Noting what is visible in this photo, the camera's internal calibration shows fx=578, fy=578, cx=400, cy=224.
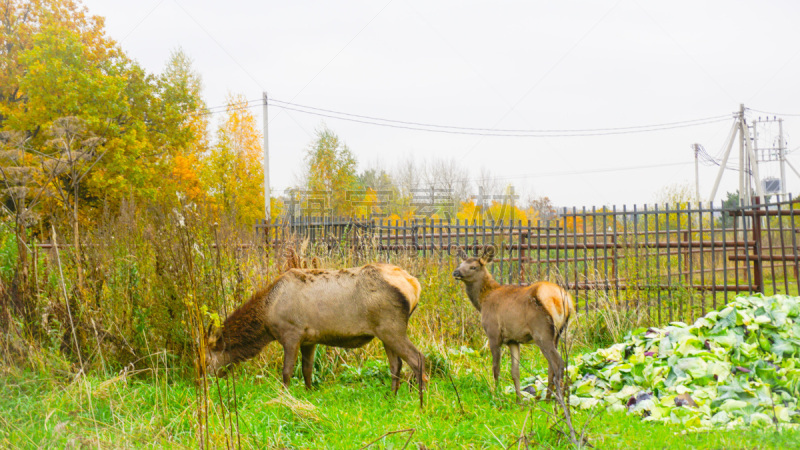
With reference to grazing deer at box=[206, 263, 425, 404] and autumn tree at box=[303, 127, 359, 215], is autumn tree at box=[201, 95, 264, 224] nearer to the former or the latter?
autumn tree at box=[303, 127, 359, 215]

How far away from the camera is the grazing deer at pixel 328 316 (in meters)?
5.73

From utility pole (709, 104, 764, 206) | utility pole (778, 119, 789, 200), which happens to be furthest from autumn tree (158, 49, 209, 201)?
utility pole (778, 119, 789, 200)

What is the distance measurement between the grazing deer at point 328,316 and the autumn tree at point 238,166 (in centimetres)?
2397

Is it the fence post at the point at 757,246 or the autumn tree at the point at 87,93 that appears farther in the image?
the autumn tree at the point at 87,93

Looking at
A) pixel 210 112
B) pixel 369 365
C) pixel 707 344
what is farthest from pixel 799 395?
pixel 210 112

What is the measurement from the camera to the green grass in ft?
13.2

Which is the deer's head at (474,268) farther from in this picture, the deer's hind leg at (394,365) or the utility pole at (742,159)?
the utility pole at (742,159)

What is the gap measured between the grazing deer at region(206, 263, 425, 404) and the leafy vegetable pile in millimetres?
1568

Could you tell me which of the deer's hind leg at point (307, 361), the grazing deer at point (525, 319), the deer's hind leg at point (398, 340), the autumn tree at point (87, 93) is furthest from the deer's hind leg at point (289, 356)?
the autumn tree at point (87, 93)

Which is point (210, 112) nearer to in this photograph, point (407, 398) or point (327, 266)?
point (327, 266)

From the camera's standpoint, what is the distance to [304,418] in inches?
188

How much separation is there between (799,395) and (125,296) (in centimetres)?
639

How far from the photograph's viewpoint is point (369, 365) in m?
6.66

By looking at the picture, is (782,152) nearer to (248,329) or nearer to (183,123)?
(183,123)
